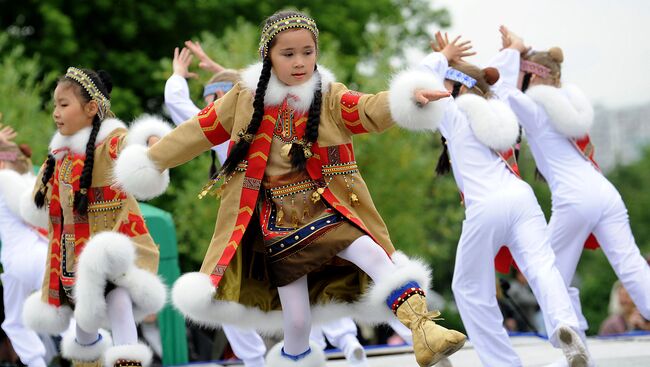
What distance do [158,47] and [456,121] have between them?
15.0 meters

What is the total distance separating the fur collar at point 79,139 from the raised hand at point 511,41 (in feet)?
9.68

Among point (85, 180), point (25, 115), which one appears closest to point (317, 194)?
Result: point (85, 180)

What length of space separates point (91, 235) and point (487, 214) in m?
2.52

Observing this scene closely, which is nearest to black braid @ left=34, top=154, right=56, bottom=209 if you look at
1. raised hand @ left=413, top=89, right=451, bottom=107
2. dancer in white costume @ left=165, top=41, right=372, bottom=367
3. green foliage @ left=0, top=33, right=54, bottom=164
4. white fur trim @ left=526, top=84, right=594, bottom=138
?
dancer in white costume @ left=165, top=41, right=372, bottom=367

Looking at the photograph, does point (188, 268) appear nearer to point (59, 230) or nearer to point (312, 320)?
point (59, 230)

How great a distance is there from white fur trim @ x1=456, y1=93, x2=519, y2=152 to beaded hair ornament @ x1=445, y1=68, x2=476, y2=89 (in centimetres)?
19

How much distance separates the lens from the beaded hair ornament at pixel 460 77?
7059 mm

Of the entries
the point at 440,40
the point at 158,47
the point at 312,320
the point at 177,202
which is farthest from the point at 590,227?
the point at 158,47

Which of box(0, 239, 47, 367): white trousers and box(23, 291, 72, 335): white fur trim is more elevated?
box(23, 291, 72, 335): white fur trim

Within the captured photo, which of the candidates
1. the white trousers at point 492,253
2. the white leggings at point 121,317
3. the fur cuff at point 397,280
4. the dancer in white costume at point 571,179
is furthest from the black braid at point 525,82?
the white leggings at point 121,317

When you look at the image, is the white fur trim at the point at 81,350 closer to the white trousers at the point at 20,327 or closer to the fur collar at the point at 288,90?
the fur collar at the point at 288,90

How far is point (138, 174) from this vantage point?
5.65 metres

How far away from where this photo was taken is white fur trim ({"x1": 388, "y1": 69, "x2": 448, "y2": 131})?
17.3 feet

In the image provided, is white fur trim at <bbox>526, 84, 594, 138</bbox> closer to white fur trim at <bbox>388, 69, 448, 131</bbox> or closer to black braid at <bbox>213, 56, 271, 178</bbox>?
white fur trim at <bbox>388, 69, 448, 131</bbox>
